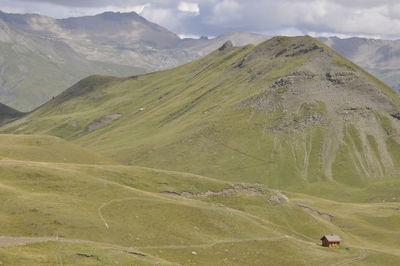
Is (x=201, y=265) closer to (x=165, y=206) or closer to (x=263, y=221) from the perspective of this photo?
(x=165, y=206)

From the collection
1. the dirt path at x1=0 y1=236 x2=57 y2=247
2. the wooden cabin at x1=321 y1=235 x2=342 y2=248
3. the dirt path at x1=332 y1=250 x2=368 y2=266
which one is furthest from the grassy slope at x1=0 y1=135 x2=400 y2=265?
the wooden cabin at x1=321 y1=235 x2=342 y2=248

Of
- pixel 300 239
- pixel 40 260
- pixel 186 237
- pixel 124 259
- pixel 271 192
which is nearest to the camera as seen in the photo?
pixel 40 260

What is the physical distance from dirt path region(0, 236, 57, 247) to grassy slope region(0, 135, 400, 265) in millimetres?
1632

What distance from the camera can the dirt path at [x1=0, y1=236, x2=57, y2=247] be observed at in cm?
6249

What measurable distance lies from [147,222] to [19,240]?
2263 centimetres

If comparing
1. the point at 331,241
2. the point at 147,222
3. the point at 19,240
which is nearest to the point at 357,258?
the point at 331,241

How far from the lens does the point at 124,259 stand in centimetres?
6184

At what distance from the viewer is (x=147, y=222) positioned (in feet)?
271

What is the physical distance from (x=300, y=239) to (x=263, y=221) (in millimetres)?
8290

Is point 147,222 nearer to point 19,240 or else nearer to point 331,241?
point 19,240

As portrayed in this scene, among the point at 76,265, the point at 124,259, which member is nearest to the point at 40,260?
the point at 76,265

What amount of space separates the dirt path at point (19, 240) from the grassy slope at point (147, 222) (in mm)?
1632

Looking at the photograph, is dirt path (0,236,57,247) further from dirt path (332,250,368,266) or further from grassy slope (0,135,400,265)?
dirt path (332,250,368,266)

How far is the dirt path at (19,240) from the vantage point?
62.5 metres
